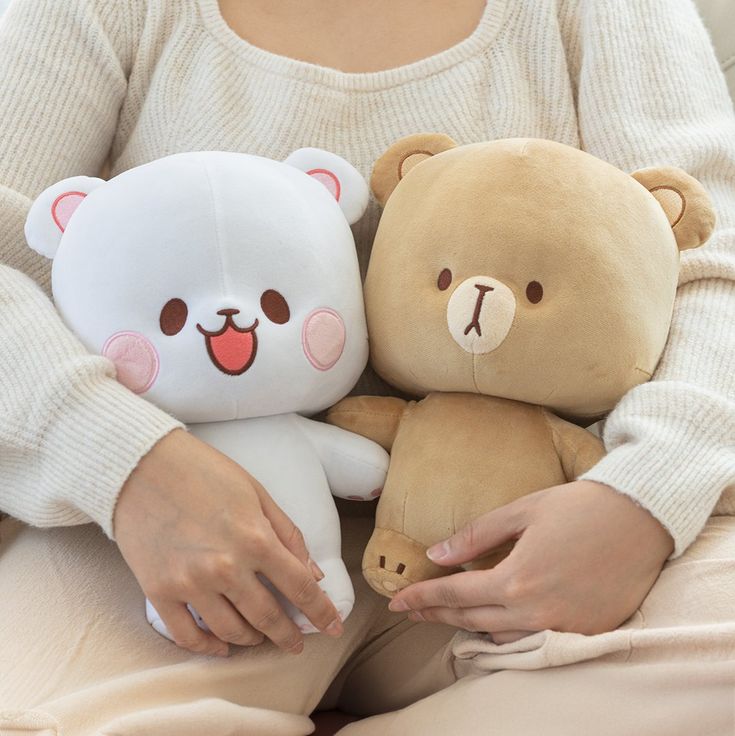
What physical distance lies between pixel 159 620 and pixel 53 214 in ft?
1.12

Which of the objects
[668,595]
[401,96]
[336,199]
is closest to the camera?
[668,595]

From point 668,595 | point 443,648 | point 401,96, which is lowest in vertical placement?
point 443,648

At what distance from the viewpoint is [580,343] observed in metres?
0.66

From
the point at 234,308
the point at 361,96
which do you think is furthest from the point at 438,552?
the point at 361,96

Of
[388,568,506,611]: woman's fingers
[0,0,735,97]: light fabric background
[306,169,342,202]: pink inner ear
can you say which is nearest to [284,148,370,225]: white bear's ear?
[306,169,342,202]: pink inner ear

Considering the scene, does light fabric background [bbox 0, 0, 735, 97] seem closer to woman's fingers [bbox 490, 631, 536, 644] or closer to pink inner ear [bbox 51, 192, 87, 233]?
pink inner ear [bbox 51, 192, 87, 233]

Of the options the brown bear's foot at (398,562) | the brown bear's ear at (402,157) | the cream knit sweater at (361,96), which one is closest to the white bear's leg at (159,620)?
the brown bear's foot at (398,562)

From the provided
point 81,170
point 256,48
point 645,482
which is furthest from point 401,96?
point 645,482

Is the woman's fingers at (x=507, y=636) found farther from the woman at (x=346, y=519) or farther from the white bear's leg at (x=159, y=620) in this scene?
the white bear's leg at (x=159, y=620)

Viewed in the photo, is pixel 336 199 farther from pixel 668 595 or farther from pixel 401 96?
pixel 668 595

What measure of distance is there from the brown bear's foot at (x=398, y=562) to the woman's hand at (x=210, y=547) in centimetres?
5

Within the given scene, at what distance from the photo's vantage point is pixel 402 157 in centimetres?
80

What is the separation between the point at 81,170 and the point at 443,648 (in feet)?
1.99

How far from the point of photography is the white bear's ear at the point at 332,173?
779 mm
